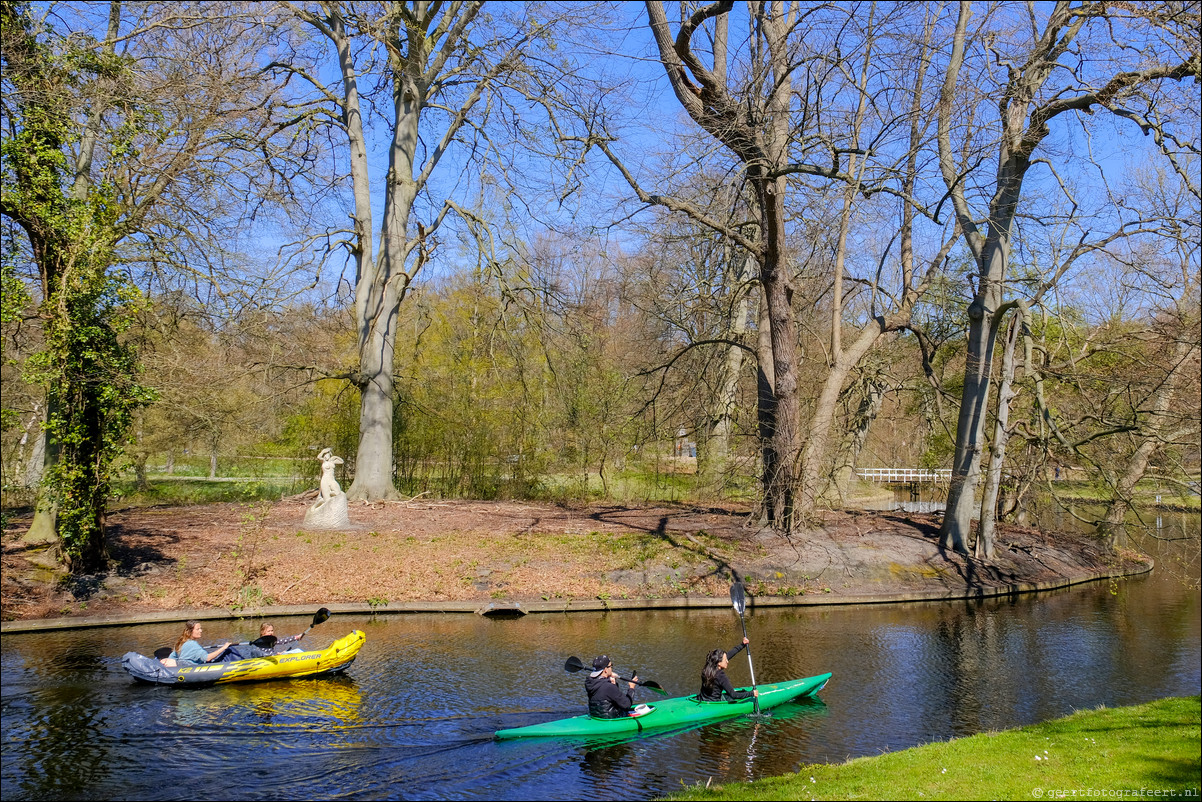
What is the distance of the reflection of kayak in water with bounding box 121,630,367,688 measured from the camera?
1140 cm

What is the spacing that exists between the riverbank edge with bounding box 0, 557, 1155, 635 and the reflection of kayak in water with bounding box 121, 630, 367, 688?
307 centimetres

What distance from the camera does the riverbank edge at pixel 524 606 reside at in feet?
46.8

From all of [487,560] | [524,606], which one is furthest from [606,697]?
[487,560]

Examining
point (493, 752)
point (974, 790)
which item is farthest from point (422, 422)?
point (974, 790)

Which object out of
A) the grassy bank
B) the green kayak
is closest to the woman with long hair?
the green kayak

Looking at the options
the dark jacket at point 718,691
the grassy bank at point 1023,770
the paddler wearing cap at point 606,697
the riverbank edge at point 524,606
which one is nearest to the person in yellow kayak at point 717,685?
the dark jacket at point 718,691

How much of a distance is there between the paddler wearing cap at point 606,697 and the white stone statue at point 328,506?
10.0m

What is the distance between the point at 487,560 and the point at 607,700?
8.13 metres

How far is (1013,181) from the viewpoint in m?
19.4

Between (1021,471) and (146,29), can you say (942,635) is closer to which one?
(1021,471)

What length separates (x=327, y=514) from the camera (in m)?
18.8

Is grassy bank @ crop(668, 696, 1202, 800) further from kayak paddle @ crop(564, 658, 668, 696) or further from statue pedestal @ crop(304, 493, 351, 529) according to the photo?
statue pedestal @ crop(304, 493, 351, 529)

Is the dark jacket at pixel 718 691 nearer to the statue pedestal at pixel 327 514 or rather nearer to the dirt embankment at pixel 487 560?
the dirt embankment at pixel 487 560

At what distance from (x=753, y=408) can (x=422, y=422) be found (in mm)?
9723
